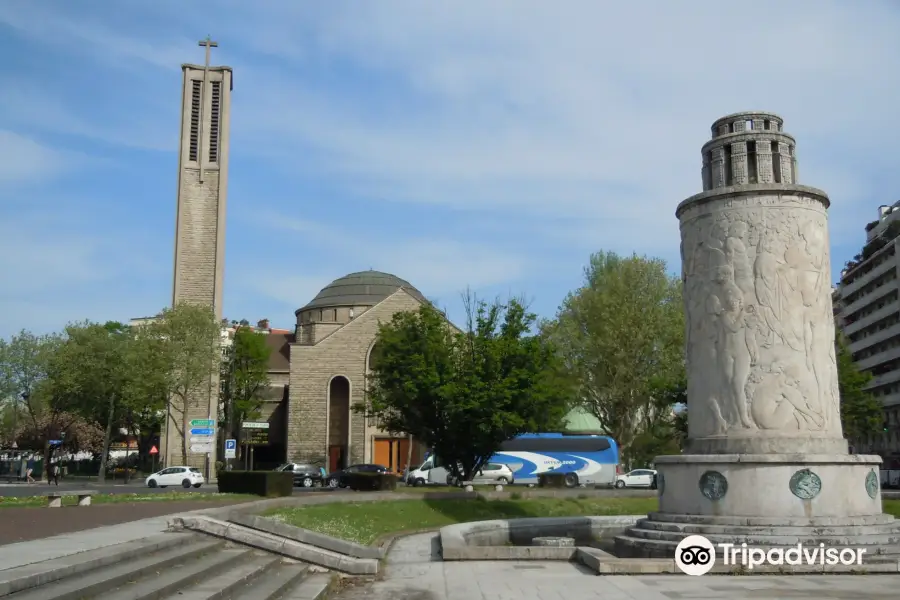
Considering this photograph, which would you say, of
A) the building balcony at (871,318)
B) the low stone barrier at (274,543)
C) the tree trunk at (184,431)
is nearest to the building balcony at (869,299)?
the building balcony at (871,318)

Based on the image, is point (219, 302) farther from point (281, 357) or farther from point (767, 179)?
point (767, 179)

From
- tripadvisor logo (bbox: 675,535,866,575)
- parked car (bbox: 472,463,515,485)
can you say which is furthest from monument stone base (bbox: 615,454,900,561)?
parked car (bbox: 472,463,515,485)

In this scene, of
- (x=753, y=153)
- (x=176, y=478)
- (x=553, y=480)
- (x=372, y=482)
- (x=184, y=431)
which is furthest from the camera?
(x=184, y=431)

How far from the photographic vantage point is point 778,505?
15.2 metres

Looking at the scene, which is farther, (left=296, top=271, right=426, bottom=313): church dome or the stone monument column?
(left=296, top=271, right=426, bottom=313): church dome

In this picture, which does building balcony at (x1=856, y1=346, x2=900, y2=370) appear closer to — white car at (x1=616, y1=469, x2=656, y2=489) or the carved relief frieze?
white car at (x1=616, y1=469, x2=656, y2=489)

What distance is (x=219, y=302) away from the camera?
53.8m

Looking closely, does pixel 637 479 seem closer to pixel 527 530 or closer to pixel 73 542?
pixel 527 530

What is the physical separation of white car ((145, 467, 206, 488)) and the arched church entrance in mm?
17991

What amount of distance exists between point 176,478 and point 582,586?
32.2 m

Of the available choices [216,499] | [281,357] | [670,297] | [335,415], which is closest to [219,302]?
[335,415]

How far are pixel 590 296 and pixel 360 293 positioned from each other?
2940 centimetres

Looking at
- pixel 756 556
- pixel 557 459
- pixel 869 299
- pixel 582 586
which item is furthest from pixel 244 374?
pixel 869 299

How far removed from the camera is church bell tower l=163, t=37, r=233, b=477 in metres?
52.6
